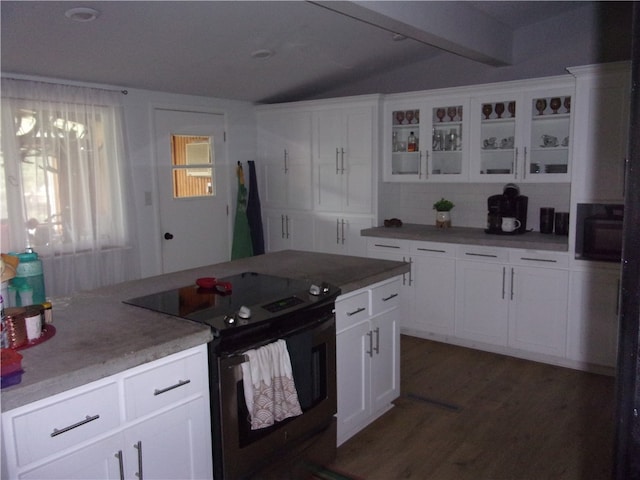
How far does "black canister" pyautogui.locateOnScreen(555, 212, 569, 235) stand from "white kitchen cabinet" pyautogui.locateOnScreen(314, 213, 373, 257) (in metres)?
1.63

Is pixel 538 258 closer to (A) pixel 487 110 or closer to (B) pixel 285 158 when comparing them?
(A) pixel 487 110

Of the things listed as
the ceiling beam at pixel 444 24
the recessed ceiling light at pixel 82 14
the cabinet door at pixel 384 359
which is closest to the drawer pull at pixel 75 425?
the cabinet door at pixel 384 359

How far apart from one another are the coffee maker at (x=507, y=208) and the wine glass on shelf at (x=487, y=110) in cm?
64

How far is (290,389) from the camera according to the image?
2301mm

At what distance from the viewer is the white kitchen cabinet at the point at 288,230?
18.4ft

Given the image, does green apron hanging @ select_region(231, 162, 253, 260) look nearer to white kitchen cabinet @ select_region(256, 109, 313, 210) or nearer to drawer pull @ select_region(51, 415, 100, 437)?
white kitchen cabinet @ select_region(256, 109, 313, 210)

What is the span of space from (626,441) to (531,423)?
9.39 ft

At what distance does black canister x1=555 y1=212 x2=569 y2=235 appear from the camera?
4.31 metres

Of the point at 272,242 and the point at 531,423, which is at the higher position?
the point at 272,242

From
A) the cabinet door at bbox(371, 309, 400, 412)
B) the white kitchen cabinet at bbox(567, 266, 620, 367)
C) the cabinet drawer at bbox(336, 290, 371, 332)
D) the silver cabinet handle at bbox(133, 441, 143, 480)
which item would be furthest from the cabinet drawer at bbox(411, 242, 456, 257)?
the silver cabinet handle at bbox(133, 441, 143, 480)

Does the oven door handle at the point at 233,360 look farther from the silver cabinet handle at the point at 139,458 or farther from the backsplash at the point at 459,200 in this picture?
the backsplash at the point at 459,200

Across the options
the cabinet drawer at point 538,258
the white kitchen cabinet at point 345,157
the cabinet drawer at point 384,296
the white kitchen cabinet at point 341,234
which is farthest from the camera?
the white kitchen cabinet at point 341,234

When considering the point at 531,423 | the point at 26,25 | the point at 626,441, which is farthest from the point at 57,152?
the point at 626,441

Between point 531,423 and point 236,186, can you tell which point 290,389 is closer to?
point 531,423
